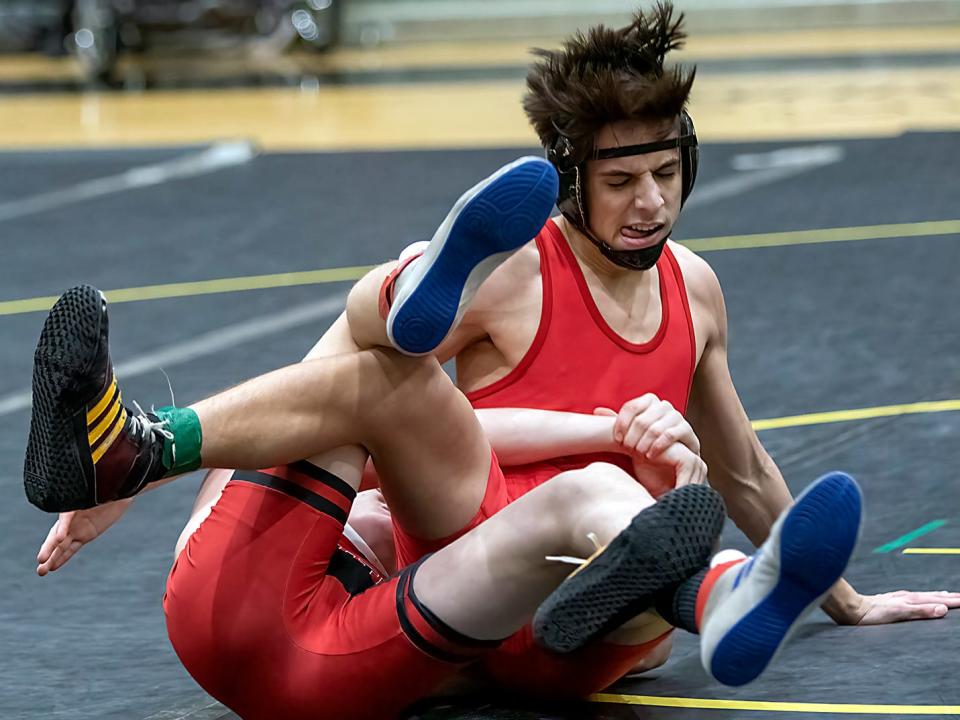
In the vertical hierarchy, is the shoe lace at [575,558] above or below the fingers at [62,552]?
above

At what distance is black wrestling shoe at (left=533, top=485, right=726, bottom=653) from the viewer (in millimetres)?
1952

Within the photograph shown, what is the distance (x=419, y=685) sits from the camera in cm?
236

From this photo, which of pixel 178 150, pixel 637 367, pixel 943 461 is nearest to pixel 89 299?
pixel 637 367

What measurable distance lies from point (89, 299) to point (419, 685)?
69cm

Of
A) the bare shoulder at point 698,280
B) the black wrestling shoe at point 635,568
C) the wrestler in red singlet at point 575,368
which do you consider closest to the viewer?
the black wrestling shoe at point 635,568

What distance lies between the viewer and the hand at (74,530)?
8.13ft

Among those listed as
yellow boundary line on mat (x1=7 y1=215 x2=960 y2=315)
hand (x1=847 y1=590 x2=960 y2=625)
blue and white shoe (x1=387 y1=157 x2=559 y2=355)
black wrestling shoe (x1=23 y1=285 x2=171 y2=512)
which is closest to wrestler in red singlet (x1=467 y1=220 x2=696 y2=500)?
blue and white shoe (x1=387 y1=157 x2=559 y2=355)

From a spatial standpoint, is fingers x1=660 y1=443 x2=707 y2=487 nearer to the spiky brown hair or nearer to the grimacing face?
the grimacing face

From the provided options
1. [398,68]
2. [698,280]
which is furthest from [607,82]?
[398,68]

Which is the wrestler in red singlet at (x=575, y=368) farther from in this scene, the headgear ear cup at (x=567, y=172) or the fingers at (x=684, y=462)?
the fingers at (x=684, y=462)

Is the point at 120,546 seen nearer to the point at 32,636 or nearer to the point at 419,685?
the point at 32,636

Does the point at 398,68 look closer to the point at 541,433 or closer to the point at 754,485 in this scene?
the point at 754,485

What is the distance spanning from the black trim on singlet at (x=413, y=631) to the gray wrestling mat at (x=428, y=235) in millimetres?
102

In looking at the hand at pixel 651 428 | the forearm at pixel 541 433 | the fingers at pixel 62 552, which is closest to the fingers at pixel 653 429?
the hand at pixel 651 428
